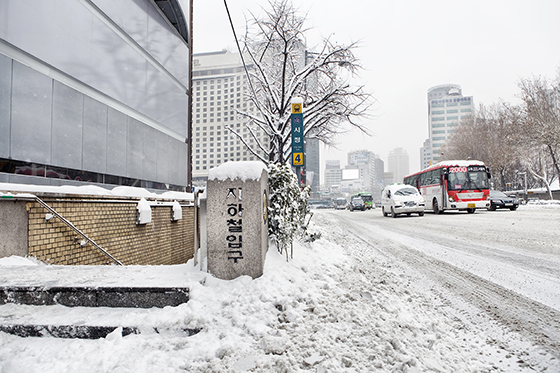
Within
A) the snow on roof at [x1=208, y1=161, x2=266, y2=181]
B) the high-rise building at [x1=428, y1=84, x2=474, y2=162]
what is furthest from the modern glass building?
the high-rise building at [x1=428, y1=84, x2=474, y2=162]

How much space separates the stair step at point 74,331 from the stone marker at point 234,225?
3.55ft

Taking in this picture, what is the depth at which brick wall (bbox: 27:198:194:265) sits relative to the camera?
5.78 meters

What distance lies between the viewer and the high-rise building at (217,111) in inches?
1364

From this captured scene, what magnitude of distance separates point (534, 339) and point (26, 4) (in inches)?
467

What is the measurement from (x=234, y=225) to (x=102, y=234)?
5252mm

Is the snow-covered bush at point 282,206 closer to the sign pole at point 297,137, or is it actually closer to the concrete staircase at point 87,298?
the concrete staircase at point 87,298

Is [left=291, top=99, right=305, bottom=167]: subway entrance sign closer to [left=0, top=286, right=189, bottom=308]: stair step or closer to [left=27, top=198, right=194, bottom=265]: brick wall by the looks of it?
[left=27, top=198, right=194, bottom=265]: brick wall

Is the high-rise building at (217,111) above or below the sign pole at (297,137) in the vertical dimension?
above

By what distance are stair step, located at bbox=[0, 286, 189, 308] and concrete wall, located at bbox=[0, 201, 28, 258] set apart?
2405mm

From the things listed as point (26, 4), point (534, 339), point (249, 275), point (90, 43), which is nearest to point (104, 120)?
point (90, 43)

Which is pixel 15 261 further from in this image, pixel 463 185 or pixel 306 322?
pixel 463 185

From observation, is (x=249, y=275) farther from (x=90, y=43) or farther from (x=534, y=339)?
(x=90, y=43)

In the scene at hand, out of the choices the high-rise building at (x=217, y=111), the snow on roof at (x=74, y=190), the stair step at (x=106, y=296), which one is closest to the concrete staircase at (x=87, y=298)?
the stair step at (x=106, y=296)

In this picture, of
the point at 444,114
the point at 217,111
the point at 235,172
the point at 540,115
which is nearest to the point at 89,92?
the point at 235,172
